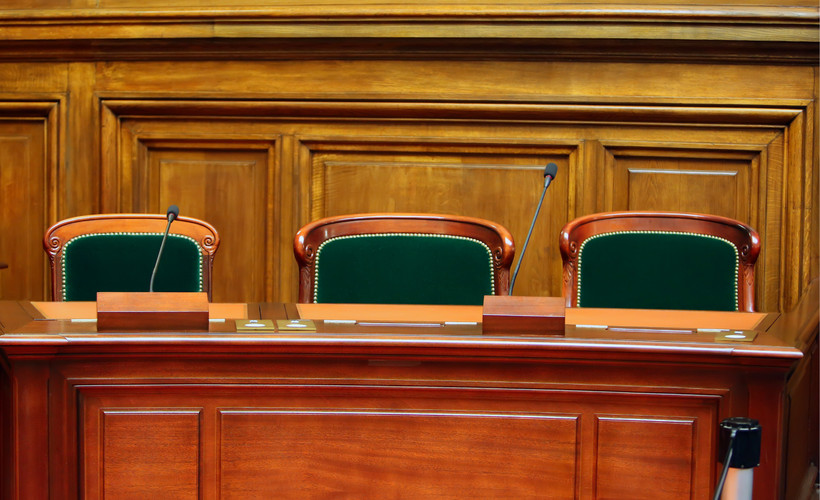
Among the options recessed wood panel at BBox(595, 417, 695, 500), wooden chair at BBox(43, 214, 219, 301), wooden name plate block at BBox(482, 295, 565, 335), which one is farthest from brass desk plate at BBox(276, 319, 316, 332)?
wooden chair at BBox(43, 214, 219, 301)

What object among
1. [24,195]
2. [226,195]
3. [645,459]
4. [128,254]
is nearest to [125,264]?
[128,254]

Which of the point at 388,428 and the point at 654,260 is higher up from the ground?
the point at 654,260

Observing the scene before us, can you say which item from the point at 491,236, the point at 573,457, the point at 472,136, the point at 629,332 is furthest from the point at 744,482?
the point at 472,136

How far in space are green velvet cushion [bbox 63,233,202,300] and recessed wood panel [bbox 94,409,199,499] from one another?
109 centimetres

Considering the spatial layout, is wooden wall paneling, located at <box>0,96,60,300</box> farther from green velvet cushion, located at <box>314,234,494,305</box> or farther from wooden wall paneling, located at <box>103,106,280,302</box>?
green velvet cushion, located at <box>314,234,494,305</box>

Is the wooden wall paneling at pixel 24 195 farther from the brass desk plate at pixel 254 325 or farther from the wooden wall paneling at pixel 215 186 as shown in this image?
the brass desk plate at pixel 254 325

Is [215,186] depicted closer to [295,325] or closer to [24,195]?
[24,195]

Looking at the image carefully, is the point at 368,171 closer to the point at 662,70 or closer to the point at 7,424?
the point at 662,70

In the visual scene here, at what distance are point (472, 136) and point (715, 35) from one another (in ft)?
2.71

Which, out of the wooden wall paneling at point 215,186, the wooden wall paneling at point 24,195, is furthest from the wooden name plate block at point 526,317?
the wooden wall paneling at point 24,195

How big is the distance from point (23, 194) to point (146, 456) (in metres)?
2.20

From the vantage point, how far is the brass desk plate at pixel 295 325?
1.20 meters

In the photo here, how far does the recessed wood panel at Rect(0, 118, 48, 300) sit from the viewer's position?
2.98m

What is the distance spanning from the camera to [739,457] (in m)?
0.78
